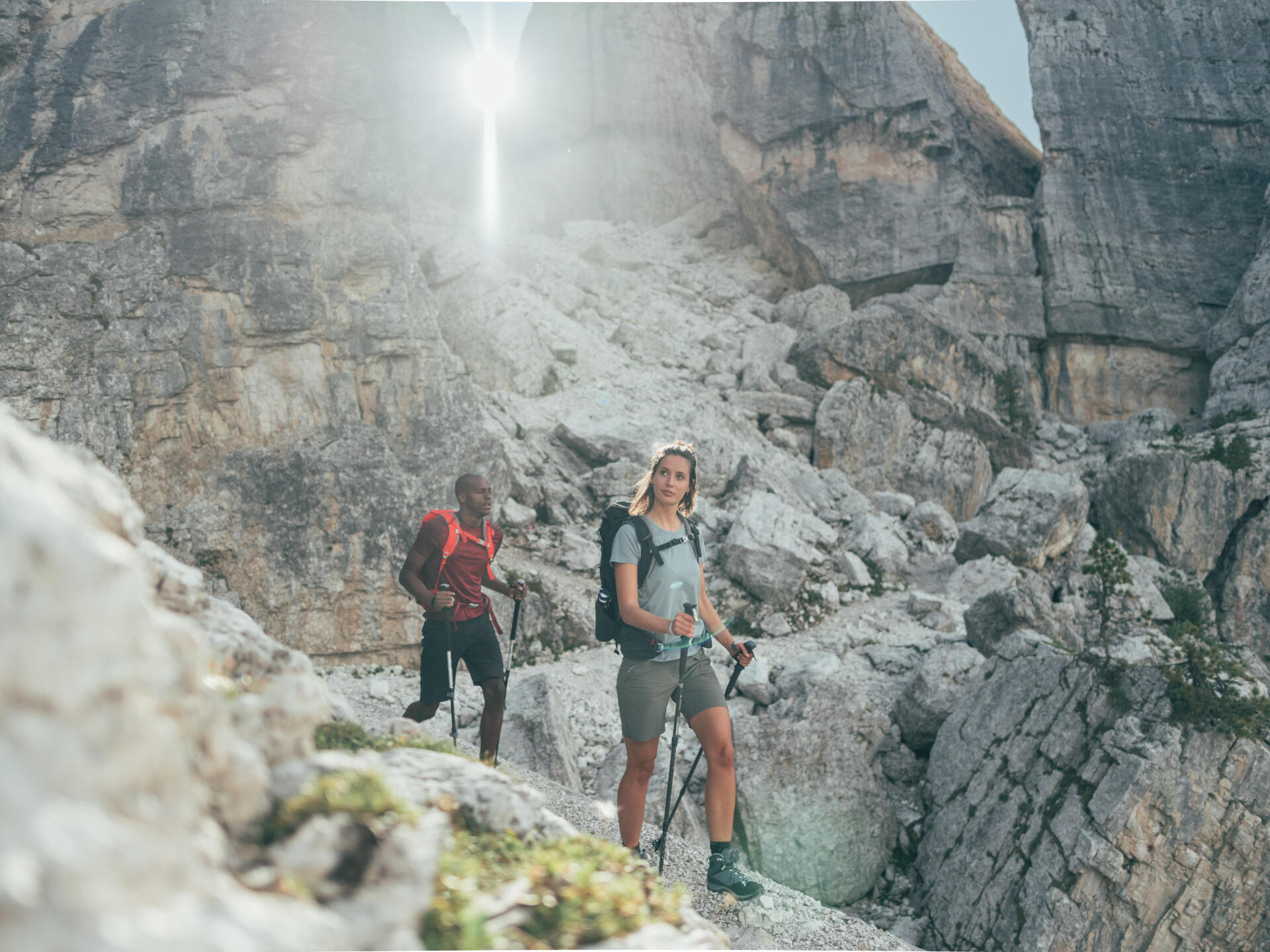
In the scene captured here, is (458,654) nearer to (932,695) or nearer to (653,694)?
(653,694)

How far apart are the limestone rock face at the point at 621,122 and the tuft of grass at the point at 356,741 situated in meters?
34.2

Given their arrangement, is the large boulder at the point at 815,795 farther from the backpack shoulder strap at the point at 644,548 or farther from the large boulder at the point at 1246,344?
the large boulder at the point at 1246,344

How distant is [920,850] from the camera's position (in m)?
7.57

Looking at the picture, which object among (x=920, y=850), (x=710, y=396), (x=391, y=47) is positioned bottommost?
(x=920, y=850)

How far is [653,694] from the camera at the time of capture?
453 cm

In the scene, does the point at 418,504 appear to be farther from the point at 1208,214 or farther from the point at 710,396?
the point at 1208,214

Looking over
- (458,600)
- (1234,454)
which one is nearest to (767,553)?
(458,600)

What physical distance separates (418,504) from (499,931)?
10.4 meters

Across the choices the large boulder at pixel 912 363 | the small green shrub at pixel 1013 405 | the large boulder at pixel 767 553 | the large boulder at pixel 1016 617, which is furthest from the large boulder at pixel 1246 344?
the large boulder at pixel 767 553

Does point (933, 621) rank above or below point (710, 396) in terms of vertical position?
below

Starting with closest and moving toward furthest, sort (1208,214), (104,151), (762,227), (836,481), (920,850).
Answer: (920,850)
(104,151)
(836,481)
(1208,214)
(762,227)

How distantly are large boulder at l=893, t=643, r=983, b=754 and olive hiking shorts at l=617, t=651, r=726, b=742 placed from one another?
5043mm

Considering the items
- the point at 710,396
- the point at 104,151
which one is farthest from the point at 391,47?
the point at 710,396

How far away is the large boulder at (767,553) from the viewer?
13.2m
